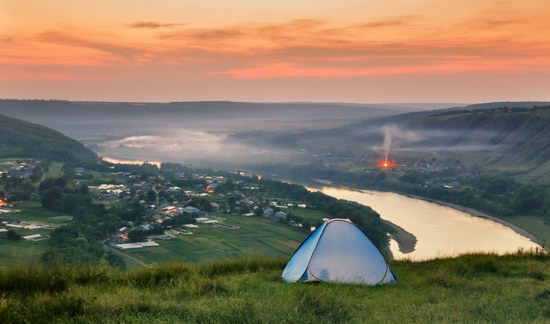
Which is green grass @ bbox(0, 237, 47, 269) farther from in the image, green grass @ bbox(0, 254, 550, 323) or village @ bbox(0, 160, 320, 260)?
green grass @ bbox(0, 254, 550, 323)

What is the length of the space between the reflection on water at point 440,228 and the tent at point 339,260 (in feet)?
85.0

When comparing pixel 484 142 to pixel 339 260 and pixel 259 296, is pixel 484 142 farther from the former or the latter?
pixel 259 296

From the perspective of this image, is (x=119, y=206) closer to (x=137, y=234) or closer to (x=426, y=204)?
(x=137, y=234)

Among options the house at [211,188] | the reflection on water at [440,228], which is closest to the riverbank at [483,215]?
the reflection on water at [440,228]

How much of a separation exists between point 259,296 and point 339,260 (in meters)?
3.11

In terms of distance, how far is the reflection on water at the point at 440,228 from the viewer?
4525 centimetres

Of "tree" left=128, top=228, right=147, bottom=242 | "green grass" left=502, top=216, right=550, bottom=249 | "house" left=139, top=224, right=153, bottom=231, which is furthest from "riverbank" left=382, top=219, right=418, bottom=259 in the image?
"house" left=139, top=224, right=153, bottom=231

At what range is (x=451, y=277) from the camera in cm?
1039

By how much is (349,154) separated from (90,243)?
5381 inches

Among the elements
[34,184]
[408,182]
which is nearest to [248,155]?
[408,182]

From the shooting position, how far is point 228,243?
46062mm

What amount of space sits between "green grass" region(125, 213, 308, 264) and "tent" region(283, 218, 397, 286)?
2558cm

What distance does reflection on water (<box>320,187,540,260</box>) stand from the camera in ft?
148

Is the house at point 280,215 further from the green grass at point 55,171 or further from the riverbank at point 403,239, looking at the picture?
the green grass at point 55,171
